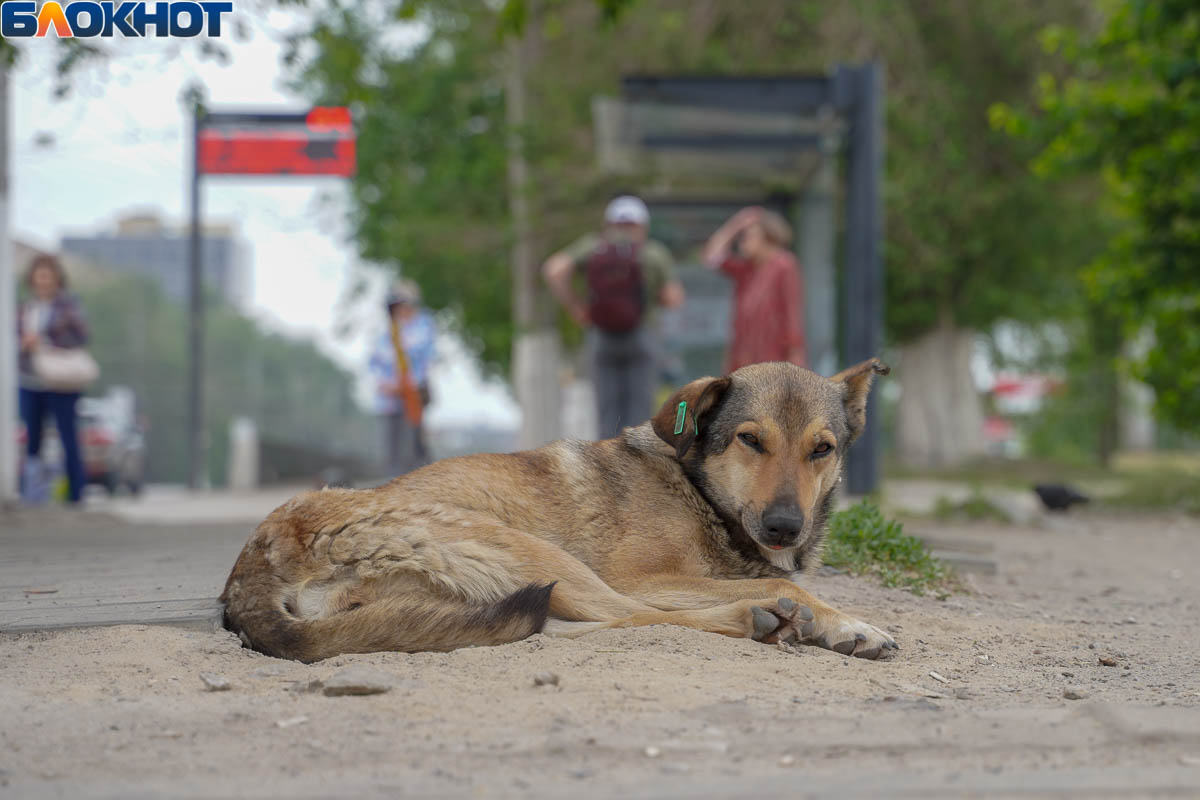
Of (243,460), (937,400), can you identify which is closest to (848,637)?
(243,460)

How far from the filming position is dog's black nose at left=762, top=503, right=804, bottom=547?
4.36 metres

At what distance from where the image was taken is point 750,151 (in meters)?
13.7

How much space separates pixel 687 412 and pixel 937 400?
2135 centimetres

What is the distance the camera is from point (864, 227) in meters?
12.0

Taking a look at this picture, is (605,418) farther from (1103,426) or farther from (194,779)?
(1103,426)

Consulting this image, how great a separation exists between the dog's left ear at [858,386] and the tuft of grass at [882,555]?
2.78ft

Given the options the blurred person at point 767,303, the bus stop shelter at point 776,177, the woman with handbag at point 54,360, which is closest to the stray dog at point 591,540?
the blurred person at point 767,303

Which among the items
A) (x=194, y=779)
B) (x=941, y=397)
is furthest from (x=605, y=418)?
(x=941, y=397)

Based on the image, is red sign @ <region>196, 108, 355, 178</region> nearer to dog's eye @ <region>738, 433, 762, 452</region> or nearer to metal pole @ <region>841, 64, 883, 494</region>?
metal pole @ <region>841, 64, 883, 494</region>

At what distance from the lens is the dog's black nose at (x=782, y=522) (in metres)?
4.36

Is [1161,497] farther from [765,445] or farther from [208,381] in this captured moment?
[208,381]

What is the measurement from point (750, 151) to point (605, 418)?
506cm

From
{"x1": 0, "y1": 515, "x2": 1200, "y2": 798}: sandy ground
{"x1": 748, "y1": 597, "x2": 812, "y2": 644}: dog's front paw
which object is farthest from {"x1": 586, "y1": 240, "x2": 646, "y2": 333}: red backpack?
{"x1": 748, "y1": 597, "x2": 812, "y2": 644}: dog's front paw

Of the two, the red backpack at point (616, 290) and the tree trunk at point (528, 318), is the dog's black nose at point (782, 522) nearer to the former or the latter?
the red backpack at point (616, 290)
